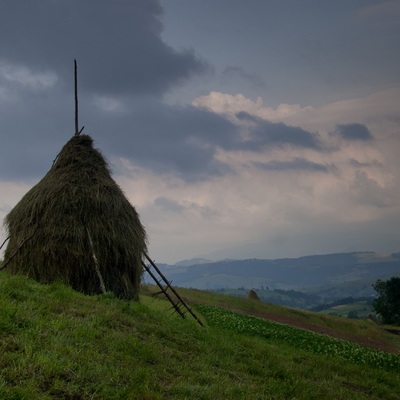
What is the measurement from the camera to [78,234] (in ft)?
55.3

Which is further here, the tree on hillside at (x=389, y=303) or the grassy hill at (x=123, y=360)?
the tree on hillside at (x=389, y=303)

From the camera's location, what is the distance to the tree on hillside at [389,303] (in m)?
71.2

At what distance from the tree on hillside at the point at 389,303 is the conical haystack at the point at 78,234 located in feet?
207

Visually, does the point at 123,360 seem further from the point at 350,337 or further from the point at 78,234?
the point at 350,337

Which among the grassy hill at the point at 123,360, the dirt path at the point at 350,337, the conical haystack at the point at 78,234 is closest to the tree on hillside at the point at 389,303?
the dirt path at the point at 350,337

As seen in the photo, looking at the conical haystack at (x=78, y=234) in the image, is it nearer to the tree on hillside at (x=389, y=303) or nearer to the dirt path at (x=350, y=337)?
the dirt path at (x=350, y=337)

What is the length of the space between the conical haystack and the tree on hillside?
63.0 meters

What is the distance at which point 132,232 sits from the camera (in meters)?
18.3

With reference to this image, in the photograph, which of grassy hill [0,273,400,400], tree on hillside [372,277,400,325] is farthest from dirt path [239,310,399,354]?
tree on hillside [372,277,400,325]

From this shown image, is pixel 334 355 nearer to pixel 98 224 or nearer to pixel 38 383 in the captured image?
pixel 98 224

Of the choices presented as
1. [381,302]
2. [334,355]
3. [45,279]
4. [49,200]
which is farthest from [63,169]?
[381,302]

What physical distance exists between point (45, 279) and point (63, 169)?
5.03 meters

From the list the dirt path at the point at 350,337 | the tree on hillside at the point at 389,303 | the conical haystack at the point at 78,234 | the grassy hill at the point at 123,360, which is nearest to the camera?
the grassy hill at the point at 123,360

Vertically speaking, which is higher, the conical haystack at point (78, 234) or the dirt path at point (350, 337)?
the conical haystack at point (78, 234)
